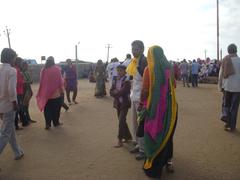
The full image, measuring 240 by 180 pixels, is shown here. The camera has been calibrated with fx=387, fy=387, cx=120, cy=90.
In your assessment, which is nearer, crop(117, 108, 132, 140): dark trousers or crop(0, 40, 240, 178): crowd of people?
crop(0, 40, 240, 178): crowd of people

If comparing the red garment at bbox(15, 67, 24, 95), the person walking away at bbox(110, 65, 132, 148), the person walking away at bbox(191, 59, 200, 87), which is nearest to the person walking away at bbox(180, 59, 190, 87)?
the person walking away at bbox(191, 59, 200, 87)

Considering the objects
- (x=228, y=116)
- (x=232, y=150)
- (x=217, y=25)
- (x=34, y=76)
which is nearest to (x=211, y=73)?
(x=217, y=25)

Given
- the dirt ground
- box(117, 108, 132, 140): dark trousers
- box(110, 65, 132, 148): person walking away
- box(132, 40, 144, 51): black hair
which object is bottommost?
the dirt ground

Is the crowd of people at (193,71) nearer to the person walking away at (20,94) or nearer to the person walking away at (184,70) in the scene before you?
the person walking away at (184,70)

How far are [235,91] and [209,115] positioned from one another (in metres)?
2.70

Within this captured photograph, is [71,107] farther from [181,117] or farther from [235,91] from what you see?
[235,91]

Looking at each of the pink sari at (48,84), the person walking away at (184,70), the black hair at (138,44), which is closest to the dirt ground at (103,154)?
the pink sari at (48,84)

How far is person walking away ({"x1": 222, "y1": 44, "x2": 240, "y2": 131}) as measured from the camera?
8.66 m

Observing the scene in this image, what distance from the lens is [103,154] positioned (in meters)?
7.01

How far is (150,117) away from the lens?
570 centimetres

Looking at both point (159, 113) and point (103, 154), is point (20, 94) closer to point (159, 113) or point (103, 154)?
point (103, 154)

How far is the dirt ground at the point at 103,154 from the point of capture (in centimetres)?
585

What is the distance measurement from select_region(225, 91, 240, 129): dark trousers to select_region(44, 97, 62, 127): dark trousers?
13.8 ft

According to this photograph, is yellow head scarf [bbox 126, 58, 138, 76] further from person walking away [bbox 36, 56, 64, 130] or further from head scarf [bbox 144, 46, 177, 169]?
person walking away [bbox 36, 56, 64, 130]
